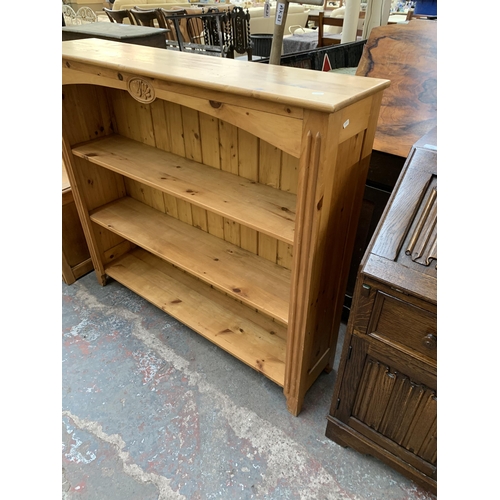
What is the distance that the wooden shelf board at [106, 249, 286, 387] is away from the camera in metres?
1.67

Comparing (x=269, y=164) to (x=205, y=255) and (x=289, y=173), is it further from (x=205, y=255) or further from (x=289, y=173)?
(x=205, y=255)

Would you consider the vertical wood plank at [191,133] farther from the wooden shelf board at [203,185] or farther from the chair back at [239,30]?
the chair back at [239,30]

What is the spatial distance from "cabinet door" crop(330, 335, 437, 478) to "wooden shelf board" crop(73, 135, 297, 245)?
1.47 ft

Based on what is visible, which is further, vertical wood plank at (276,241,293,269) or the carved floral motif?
vertical wood plank at (276,241,293,269)

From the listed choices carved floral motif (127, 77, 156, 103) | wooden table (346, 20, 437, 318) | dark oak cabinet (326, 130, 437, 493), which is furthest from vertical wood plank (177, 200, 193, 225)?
dark oak cabinet (326, 130, 437, 493)

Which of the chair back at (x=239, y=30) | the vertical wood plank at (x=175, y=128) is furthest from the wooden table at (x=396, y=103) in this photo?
the chair back at (x=239, y=30)

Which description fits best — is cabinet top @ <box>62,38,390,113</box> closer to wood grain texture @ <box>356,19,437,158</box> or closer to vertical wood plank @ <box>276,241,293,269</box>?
wood grain texture @ <box>356,19,437,158</box>

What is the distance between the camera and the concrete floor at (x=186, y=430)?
1.33m

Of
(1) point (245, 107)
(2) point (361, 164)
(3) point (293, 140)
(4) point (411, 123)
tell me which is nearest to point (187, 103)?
(1) point (245, 107)

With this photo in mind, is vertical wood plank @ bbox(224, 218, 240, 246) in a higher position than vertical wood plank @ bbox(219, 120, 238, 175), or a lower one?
lower

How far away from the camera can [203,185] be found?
149 centimetres

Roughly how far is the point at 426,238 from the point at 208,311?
49.3 inches

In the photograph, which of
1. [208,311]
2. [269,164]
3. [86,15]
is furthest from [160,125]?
[86,15]

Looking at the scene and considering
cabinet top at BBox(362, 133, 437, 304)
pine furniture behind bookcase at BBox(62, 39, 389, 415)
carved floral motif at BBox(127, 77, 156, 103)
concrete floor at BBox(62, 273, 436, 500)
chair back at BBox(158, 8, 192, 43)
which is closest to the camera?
cabinet top at BBox(362, 133, 437, 304)
